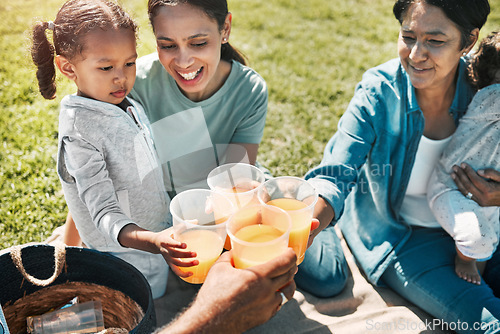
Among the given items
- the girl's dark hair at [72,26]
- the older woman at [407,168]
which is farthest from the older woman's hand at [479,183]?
the girl's dark hair at [72,26]

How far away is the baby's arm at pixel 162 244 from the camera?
1891mm

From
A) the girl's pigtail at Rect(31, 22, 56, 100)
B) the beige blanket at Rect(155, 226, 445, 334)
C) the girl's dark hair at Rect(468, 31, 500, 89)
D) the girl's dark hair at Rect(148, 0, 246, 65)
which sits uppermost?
the girl's dark hair at Rect(148, 0, 246, 65)

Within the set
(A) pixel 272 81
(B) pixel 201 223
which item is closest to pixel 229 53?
(B) pixel 201 223

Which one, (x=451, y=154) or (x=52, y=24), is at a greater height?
(x=52, y=24)

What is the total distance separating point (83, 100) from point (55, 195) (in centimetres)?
157

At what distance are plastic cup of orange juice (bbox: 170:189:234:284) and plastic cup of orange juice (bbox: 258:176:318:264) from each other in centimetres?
18

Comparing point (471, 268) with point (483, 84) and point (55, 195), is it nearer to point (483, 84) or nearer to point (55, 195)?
point (483, 84)

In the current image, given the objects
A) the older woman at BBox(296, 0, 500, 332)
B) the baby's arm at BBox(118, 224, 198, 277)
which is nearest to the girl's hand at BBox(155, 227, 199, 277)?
the baby's arm at BBox(118, 224, 198, 277)

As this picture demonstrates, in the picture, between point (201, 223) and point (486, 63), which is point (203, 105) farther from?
point (486, 63)

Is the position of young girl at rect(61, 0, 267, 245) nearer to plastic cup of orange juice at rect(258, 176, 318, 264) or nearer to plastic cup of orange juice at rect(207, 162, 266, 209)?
plastic cup of orange juice at rect(207, 162, 266, 209)

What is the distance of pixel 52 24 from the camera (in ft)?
7.72

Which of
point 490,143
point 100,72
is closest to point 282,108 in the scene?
point 490,143

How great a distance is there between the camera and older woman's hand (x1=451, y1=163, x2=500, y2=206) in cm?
267

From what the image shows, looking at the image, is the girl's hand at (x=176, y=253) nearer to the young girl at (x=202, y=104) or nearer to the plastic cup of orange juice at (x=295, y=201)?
the plastic cup of orange juice at (x=295, y=201)
